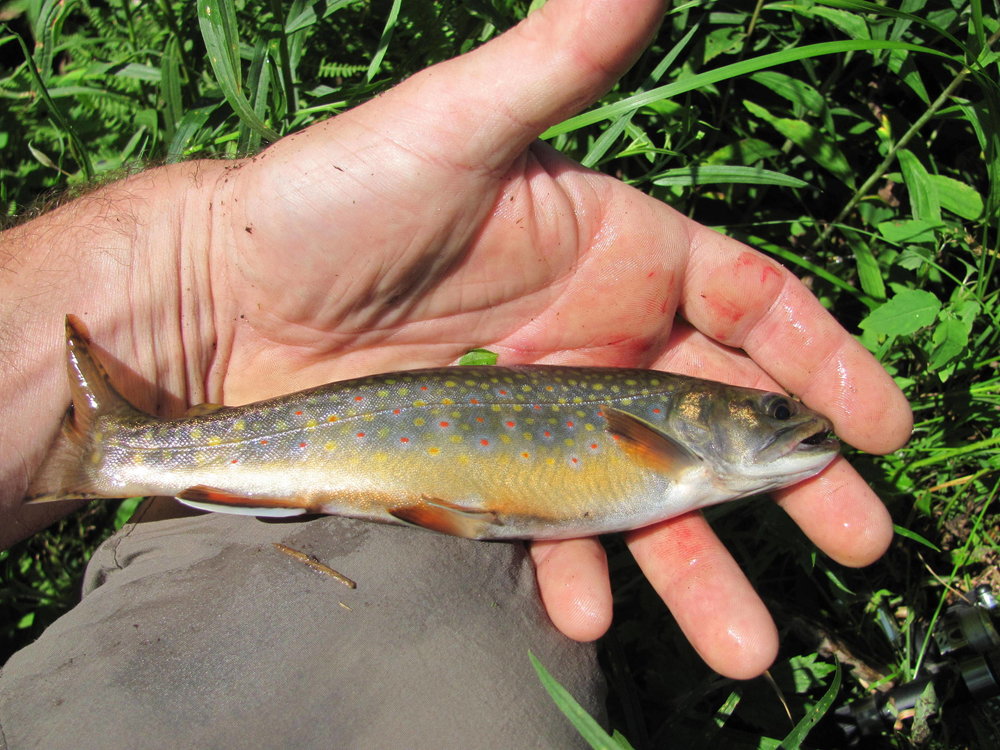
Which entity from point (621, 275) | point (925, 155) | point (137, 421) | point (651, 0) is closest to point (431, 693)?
point (137, 421)

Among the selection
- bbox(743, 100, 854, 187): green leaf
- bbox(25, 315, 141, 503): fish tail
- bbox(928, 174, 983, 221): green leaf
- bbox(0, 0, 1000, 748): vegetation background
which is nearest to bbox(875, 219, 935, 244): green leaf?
bbox(0, 0, 1000, 748): vegetation background

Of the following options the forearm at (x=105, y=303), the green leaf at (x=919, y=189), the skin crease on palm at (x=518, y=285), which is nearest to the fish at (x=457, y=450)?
the forearm at (x=105, y=303)

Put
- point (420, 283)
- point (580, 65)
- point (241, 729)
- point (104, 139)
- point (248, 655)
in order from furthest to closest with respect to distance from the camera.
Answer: point (104, 139) → point (420, 283) → point (580, 65) → point (248, 655) → point (241, 729)

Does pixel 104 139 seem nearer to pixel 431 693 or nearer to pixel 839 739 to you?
pixel 431 693

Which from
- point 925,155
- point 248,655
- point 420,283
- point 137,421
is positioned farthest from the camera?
point 925,155

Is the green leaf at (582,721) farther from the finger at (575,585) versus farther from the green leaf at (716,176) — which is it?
the green leaf at (716,176)

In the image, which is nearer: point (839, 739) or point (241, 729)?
point (241, 729)

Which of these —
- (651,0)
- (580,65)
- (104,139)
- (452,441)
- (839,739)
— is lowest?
(839,739)
